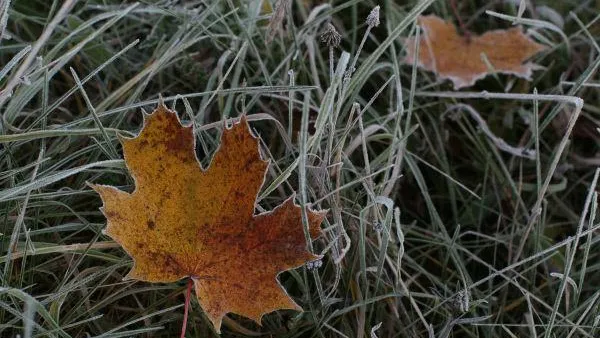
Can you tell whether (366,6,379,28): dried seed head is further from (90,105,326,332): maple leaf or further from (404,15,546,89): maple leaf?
(404,15,546,89): maple leaf

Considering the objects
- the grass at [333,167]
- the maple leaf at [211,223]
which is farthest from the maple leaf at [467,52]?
the maple leaf at [211,223]

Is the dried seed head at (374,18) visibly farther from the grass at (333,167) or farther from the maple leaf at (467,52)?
the maple leaf at (467,52)

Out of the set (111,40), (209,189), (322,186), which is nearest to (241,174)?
(209,189)

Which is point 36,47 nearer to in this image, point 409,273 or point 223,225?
point 223,225

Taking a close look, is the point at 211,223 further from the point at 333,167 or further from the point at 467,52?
the point at 467,52

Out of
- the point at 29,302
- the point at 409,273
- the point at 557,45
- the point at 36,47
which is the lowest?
the point at 409,273

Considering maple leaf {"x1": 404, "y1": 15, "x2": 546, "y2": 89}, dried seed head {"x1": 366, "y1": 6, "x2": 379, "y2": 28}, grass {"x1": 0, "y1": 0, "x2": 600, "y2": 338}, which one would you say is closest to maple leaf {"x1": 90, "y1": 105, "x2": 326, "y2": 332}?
grass {"x1": 0, "y1": 0, "x2": 600, "y2": 338}
